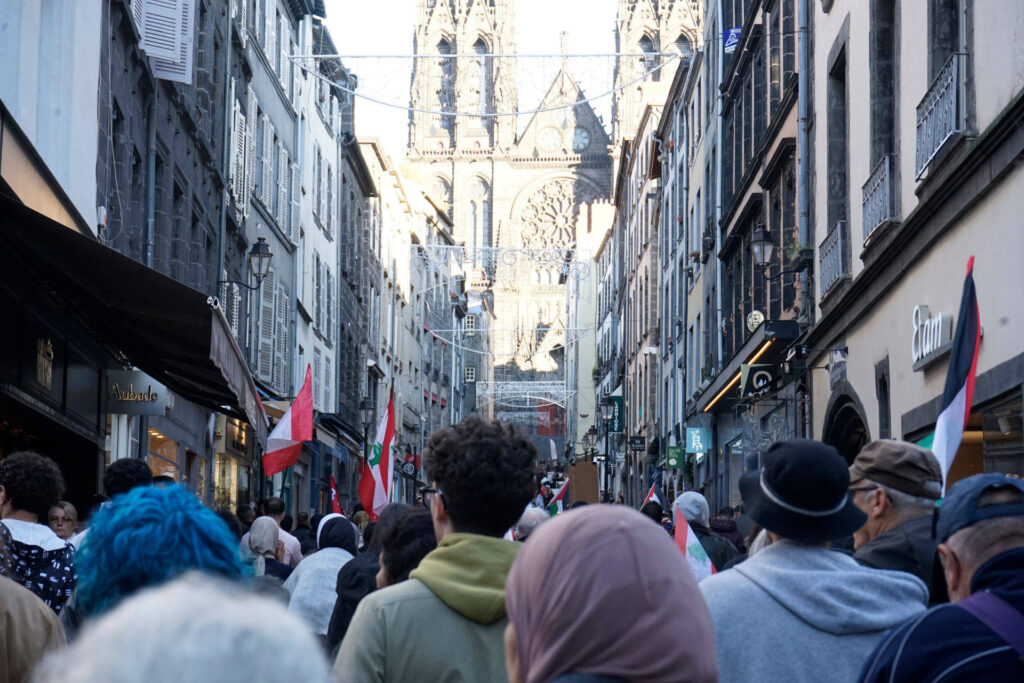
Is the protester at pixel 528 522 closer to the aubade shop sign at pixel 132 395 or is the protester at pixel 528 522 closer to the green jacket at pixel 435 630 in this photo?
the green jacket at pixel 435 630

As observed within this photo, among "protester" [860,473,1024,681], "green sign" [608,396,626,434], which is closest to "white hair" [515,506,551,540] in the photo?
"protester" [860,473,1024,681]

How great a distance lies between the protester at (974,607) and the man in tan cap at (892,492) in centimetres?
113

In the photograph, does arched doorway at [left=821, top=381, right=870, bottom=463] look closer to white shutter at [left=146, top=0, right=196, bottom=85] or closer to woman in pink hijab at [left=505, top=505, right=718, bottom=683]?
white shutter at [left=146, top=0, right=196, bottom=85]

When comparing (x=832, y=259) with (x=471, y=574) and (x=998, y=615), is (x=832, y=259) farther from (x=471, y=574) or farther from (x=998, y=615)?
(x=998, y=615)

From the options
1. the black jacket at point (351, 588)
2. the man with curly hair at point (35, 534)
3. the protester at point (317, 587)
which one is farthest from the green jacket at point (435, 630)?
the protester at point (317, 587)

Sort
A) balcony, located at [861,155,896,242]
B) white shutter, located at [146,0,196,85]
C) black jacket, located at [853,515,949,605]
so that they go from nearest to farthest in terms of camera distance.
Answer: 1. black jacket, located at [853,515,949,605]
2. balcony, located at [861,155,896,242]
3. white shutter, located at [146,0,196,85]

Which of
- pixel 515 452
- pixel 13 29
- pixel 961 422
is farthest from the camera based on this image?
pixel 13 29

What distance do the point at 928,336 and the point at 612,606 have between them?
10487 millimetres

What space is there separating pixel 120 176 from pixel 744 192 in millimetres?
11779

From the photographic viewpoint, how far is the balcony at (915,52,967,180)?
1080cm

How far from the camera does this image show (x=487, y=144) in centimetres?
11462

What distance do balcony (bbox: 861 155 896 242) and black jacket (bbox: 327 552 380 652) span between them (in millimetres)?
8573

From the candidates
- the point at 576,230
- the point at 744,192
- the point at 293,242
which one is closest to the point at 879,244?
the point at 744,192

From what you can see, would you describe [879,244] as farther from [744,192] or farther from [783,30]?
[744,192]
